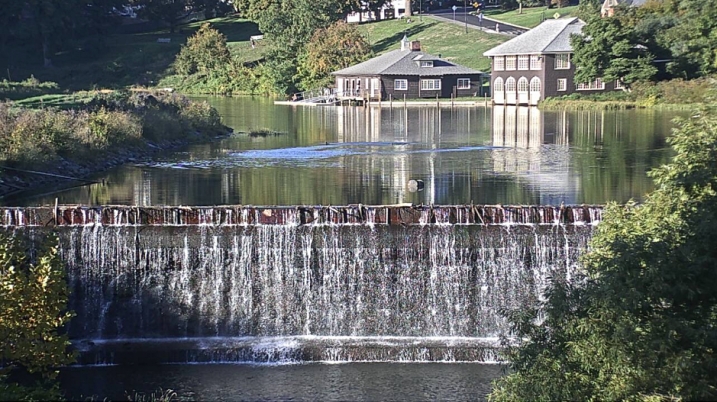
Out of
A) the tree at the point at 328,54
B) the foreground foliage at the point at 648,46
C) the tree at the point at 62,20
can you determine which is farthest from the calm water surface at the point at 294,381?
the tree at the point at 62,20

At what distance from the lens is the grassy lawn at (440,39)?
378ft

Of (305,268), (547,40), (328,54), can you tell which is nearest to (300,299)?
(305,268)

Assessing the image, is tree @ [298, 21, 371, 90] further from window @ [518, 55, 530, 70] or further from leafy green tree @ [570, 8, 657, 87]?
leafy green tree @ [570, 8, 657, 87]

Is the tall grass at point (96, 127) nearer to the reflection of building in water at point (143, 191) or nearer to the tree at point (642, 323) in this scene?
the reflection of building in water at point (143, 191)

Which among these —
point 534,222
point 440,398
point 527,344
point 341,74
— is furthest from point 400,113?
point 527,344

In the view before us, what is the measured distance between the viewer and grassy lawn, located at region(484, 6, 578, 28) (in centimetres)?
12862

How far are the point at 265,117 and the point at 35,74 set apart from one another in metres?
41.9

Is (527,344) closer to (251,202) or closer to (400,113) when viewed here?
(251,202)

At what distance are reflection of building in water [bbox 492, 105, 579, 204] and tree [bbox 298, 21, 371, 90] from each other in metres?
32.1

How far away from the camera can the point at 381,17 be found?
150 meters

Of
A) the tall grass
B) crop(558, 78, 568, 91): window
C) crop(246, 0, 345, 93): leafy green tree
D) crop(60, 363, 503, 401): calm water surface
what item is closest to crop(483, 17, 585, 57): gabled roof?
crop(558, 78, 568, 91): window

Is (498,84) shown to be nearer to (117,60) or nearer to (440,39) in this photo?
(440,39)

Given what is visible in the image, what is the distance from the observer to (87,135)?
149ft

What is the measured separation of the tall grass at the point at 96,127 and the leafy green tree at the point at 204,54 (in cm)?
5028
